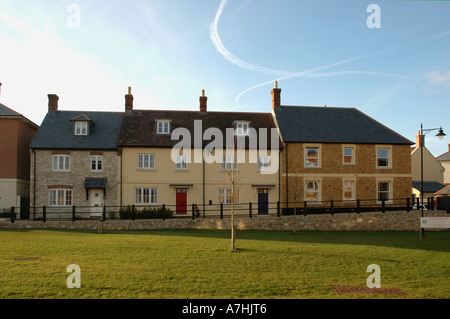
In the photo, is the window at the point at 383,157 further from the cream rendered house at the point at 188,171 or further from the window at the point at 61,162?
the window at the point at 61,162

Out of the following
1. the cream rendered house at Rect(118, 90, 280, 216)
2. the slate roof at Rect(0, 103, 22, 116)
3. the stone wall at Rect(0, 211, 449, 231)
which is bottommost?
the stone wall at Rect(0, 211, 449, 231)

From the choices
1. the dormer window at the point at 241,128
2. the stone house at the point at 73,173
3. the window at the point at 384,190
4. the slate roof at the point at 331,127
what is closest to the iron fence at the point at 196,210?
the stone house at the point at 73,173

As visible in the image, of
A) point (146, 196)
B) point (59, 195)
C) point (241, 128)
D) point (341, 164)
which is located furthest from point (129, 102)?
point (341, 164)

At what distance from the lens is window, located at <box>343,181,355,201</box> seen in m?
28.5

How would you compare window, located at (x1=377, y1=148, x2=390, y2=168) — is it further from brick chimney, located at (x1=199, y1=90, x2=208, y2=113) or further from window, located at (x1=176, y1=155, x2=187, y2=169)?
window, located at (x1=176, y1=155, x2=187, y2=169)

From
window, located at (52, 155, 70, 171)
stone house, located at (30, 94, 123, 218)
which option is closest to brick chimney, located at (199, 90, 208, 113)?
stone house, located at (30, 94, 123, 218)

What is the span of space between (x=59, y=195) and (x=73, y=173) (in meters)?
1.86

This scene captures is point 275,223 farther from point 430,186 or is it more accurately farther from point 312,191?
point 430,186

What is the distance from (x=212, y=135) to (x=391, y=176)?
47.1 ft

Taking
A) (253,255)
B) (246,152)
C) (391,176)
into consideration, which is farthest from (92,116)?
(391,176)

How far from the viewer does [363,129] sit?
1193 inches

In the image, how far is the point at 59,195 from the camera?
26.6m

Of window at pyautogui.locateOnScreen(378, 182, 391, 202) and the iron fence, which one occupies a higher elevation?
window at pyautogui.locateOnScreen(378, 182, 391, 202)

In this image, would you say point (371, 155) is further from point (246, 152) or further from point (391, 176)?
point (246, 152)
